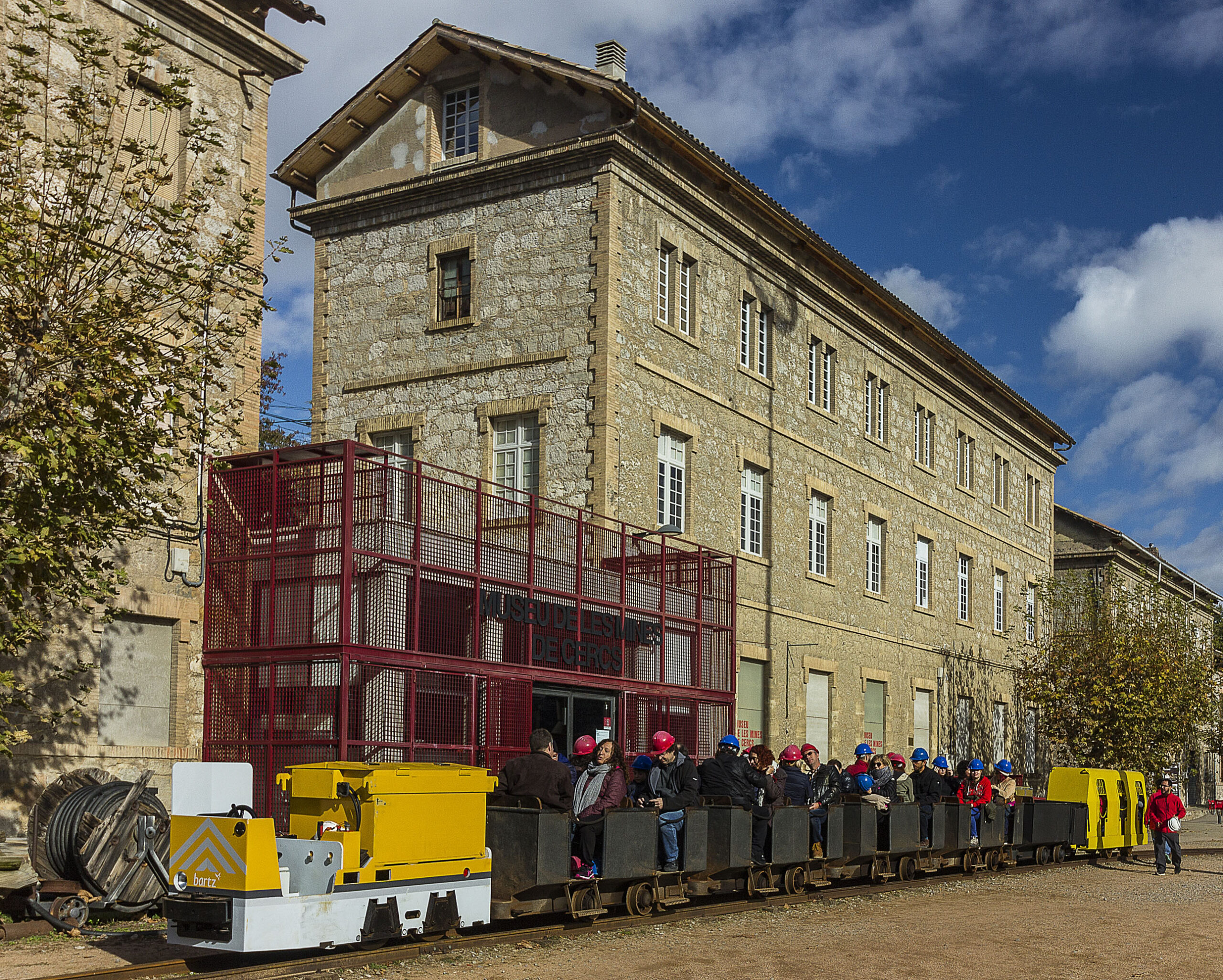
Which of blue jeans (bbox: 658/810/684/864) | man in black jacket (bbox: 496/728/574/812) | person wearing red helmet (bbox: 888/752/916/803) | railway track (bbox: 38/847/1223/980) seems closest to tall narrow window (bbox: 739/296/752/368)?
person wearing red helmet (bbox: 888/752/916/803)

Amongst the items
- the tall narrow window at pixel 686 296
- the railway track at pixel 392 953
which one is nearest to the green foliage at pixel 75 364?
the railway track at pixel 392 953

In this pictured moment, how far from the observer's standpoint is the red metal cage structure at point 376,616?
17016mm

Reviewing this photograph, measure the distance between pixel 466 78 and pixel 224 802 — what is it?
1756 centimetres

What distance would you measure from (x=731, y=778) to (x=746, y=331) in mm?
13822

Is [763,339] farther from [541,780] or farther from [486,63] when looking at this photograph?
[541,780]

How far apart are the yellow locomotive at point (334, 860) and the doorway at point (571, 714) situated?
7295 mm

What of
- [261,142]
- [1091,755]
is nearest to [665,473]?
[261,142]

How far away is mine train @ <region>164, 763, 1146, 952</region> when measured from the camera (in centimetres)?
1062

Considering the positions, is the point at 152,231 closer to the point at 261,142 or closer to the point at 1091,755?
the point at 261,142

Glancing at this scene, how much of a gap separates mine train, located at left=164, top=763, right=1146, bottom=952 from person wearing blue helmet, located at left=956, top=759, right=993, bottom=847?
18.6ft

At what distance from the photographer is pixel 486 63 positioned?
26422 millimetres

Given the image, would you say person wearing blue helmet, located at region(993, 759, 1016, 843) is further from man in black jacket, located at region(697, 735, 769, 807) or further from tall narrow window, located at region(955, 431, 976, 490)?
tall narrow window, located at region(955, 431, 976, 490)

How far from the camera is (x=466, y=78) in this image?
26.8 metres

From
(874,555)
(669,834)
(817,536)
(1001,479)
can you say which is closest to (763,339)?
(817,536)
